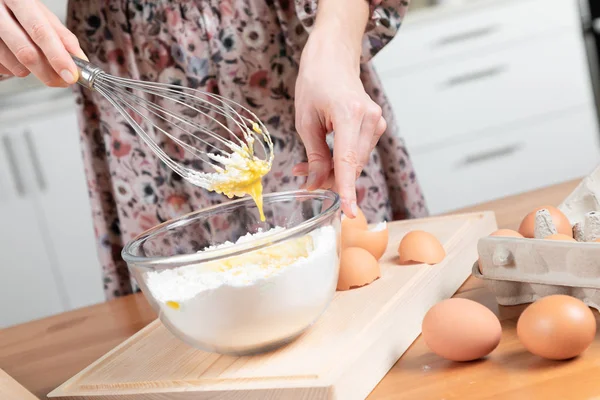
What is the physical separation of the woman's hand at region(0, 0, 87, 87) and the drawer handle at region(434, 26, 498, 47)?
2.15 m

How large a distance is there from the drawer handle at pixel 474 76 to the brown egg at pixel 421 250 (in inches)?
77.9

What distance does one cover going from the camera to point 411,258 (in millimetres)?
884

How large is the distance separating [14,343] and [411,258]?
1.92 ft

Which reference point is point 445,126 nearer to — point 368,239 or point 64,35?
point 368,239

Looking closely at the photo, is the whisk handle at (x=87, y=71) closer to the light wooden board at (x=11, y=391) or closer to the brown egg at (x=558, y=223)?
the light wooden board at (x=11, y=391)

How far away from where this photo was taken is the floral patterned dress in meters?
1.20

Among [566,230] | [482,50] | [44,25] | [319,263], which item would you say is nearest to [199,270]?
[319,263]

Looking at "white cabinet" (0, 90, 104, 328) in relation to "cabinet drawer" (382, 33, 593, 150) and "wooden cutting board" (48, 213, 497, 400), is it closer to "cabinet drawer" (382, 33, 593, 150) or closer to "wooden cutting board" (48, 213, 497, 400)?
"cabinet drawer" (382, 33, 593, 150)

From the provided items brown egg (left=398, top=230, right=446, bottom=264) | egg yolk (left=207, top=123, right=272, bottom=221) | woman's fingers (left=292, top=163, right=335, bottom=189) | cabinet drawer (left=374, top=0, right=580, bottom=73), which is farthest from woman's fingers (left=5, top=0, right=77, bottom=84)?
cabinet drawer (left=374, top=0, right=580, bottom=73)

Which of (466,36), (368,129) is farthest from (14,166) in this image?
(368,129)

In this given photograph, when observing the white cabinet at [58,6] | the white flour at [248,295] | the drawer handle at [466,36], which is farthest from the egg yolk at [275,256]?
the white cabinet at [58,6]

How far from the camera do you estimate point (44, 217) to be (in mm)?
2697

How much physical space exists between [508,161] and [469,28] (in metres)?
0.53

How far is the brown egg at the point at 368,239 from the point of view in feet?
3.01
